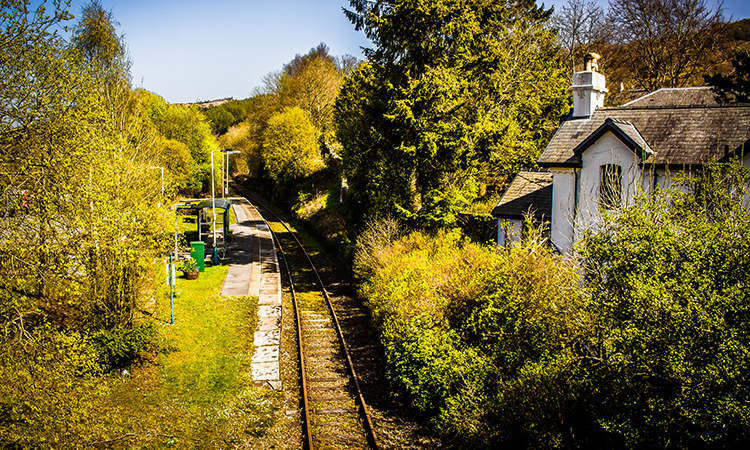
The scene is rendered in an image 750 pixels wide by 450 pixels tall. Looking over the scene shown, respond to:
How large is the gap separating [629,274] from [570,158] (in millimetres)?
10823

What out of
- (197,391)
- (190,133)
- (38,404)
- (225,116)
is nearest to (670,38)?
(197,391)

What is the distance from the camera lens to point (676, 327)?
22.5 ft

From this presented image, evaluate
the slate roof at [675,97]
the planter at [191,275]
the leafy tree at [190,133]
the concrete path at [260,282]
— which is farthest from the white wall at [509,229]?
the leafy tree at [190,133]

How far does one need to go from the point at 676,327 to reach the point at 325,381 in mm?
9449

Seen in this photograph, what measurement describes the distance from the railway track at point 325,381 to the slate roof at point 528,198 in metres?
8.45

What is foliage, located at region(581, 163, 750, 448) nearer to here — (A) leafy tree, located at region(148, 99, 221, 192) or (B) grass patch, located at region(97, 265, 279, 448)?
(B) grass patch, located at region(97, 265, 279, 448)

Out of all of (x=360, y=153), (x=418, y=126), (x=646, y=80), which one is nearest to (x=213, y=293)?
(x=360, y=153)

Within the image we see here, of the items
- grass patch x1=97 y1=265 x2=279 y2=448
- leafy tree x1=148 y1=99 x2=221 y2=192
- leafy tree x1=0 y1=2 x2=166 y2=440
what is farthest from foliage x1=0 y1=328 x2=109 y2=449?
leafy tree x1=148 y1=99 x2=221 y2=192

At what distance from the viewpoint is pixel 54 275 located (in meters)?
9.35

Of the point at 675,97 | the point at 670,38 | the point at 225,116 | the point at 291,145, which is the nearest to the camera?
Result: the point at 675,97

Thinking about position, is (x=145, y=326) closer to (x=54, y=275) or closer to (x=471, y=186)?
(x=54, y=275)

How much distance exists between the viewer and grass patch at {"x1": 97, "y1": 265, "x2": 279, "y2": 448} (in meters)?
11.1

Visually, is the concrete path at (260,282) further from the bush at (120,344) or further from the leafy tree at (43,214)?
the leafy tree at (43,214)

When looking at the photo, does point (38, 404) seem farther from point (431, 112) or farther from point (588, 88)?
point (588, 88)
